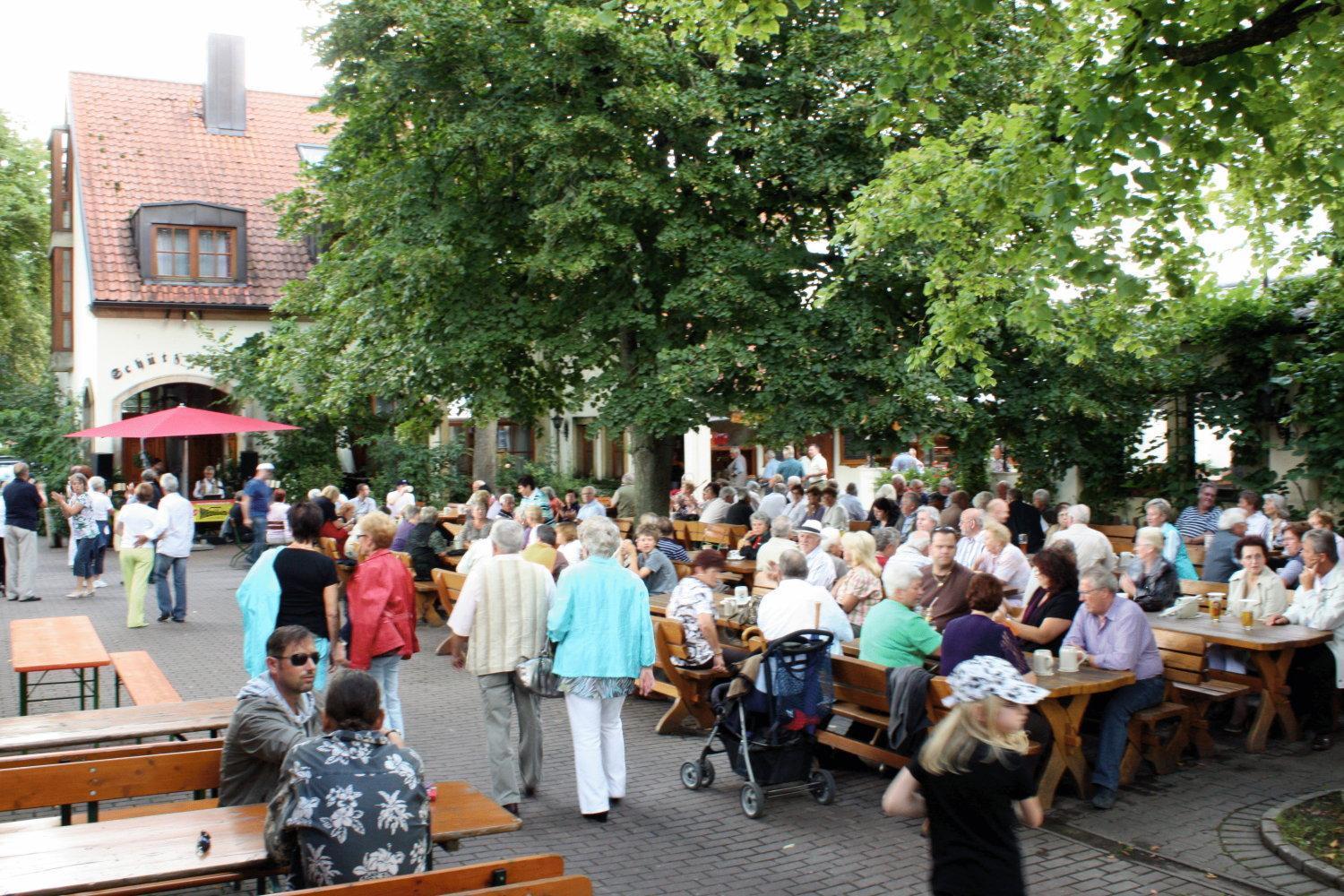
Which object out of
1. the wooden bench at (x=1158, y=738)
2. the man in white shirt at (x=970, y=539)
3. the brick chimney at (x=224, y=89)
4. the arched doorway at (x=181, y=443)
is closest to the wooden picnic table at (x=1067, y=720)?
the wooden bench at (x=1158, y=738)

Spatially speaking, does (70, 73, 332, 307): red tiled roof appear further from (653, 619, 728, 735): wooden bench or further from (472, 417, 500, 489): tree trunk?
(653, 619, 728, 735): wooden bench

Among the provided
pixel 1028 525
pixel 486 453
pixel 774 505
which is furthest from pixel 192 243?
pixel 1028 525

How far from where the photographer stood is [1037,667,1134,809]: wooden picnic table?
25.6 ft

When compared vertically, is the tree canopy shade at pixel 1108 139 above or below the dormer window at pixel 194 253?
below

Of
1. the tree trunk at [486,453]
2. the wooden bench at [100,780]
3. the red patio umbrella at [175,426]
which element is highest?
the red patio umbrella at [175,426]

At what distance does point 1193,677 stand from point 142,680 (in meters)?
7.39

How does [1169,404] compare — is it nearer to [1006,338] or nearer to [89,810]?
[1006,338]

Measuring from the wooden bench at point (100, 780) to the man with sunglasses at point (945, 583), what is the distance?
190 inches

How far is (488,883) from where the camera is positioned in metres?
4.46

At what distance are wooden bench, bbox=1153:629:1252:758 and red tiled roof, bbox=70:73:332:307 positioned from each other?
84.8 ft

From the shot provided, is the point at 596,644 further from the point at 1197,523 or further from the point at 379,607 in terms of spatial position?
the point at 1197,523

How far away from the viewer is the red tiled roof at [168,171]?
30625 millimetres

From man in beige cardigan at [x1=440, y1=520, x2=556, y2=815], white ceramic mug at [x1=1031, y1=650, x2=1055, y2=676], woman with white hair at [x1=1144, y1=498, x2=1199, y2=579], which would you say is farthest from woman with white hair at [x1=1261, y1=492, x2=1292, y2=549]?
man in beige cardigan at [x1=440, y1=520, x2=556, y2=815]

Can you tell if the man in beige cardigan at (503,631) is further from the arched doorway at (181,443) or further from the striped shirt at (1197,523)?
the arched doorway at (181,443)
